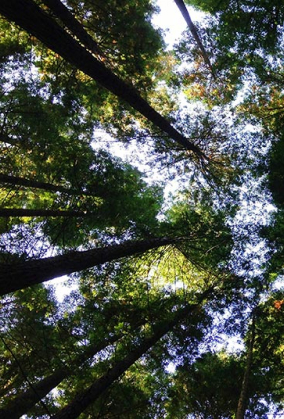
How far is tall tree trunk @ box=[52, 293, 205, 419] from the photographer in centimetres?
591

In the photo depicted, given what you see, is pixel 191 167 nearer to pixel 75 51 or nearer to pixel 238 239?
pixel 238 239

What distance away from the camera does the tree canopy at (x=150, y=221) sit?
8148 millimetres

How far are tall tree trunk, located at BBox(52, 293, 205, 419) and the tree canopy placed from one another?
0.05 meters

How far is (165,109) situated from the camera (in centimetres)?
1245

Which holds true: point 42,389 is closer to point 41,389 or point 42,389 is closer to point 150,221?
point 41,389

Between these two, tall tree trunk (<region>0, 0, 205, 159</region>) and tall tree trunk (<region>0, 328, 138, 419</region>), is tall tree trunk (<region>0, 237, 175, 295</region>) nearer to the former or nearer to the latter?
tall tree trunk (<region>0, 328, 138, 419</region>)

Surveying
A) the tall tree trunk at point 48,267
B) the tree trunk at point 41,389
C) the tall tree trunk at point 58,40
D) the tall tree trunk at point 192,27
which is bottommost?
the tree trunk at point 41,389

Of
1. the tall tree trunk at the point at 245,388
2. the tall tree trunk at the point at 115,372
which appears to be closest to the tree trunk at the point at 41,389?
the tall tree trunk at the point at 115,372

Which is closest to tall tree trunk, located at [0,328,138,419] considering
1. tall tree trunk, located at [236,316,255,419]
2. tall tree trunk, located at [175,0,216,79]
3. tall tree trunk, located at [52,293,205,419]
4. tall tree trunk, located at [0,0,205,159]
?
tall tree trunk, located at [52,293,205,419]

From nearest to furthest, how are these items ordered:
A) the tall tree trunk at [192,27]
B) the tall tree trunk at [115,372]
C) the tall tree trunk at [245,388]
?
the tall tree trunk at [115,372] → the tall tree trunk at [245,388] → the tall tree trunk at [192,27]

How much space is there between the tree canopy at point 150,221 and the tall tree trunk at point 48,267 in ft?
0.28

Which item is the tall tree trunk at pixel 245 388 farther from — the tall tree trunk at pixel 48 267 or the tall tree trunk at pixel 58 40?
Result: the tall tree trunk at pixel 58 40

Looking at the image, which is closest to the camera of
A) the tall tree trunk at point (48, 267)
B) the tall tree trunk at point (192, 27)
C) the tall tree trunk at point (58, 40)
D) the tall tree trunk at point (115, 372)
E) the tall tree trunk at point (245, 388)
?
the tall tree trunk at point (48, 267)

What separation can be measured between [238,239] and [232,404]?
16.2 ft
